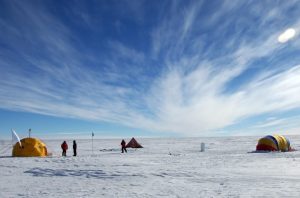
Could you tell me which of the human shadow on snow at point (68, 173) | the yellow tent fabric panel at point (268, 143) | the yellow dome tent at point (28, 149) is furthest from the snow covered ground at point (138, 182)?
the yellow tent fabric panel at point (268, 143)

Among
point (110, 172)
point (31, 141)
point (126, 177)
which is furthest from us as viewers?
point (31, 141)

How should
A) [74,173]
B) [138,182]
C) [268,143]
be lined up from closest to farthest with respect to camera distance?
[138,182] → [74,173] → [268,143]

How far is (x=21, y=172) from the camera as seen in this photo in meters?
16.4

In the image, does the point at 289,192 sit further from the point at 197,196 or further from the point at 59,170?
the point at 59,170

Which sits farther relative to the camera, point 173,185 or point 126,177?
point 126,177

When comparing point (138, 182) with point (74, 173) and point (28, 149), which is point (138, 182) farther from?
point (28, 149)

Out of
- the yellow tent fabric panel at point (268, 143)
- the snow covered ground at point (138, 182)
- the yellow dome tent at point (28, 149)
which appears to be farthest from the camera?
the yellow tent fabric panel at point (268, 143)

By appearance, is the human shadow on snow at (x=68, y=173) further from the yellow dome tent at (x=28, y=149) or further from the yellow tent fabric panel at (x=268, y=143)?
the yellow tent fabric panel at (x=268, y=143)

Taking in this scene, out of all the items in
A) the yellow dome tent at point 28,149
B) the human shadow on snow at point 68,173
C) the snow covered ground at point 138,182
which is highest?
the yellow dome tent at point 28,149

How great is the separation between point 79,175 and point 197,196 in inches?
253

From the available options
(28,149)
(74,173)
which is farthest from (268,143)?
(74,173)

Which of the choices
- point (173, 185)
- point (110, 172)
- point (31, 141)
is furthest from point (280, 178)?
point (31, 141)

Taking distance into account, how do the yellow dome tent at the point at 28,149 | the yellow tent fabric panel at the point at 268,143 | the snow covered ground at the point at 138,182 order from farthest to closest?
the yellow tent fabric panel at the point at 268,143 → the yellow dome tent at the point at 28,149 → the snow covered ground at the point at 138,182

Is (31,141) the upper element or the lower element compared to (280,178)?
upper
